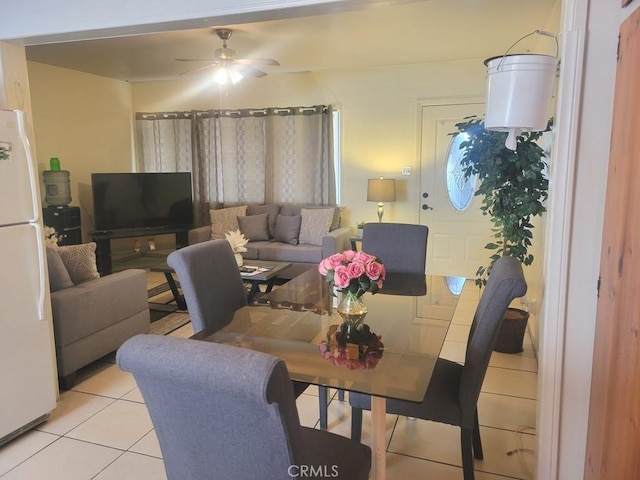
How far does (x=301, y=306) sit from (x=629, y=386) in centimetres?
146

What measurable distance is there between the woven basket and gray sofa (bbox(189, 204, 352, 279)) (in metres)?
2.02

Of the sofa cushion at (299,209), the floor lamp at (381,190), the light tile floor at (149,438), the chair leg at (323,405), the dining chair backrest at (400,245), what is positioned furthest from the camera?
the sofa cushion at (299,209)

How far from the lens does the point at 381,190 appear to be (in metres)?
5.39

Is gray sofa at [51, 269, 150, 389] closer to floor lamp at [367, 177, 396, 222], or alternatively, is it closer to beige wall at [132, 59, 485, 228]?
floor lamp at [367, 177, 396, 222]

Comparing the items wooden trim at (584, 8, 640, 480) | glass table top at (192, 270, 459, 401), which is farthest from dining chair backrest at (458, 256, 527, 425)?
wooden trim at (584, 8, 640, 480)

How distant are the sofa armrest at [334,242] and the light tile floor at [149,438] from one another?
2369 mm

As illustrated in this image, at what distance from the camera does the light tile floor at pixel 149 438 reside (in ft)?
7.08

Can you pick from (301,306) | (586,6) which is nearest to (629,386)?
(586,6)

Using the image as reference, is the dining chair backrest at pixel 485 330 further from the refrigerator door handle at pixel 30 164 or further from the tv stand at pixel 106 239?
the tv stand at pixel 106 239

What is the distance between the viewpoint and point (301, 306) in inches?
94.2

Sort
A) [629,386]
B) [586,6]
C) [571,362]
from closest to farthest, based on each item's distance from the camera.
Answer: [629,386]
[586,6]
[571,362]

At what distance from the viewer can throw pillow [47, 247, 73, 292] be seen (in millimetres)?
2971

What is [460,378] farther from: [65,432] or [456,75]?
[456,75]
